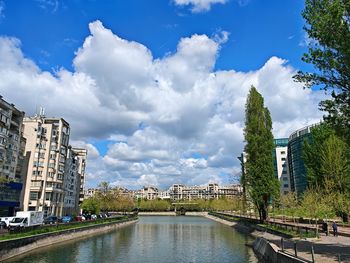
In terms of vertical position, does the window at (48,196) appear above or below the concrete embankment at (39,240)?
above

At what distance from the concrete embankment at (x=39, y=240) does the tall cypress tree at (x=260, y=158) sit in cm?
3164

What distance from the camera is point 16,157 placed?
3007 inches

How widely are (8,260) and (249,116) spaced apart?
158 ft

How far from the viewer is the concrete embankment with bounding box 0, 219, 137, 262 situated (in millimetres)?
32175

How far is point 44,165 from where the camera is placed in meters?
87.8

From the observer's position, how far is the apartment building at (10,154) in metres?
69.6

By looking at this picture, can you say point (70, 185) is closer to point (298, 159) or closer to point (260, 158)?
point (260, 158)

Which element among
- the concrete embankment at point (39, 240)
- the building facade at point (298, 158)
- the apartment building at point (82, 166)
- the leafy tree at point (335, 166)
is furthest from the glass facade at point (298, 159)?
the concrete embankment at point (39, 240)

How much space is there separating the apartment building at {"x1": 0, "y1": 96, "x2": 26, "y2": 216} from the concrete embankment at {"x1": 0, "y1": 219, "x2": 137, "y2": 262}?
21.6 m

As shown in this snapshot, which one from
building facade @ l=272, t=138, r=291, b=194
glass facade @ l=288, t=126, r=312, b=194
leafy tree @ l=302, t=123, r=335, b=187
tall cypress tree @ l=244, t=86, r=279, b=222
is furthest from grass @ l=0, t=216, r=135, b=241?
building facade @ l=272, t=138, r=291, b=194

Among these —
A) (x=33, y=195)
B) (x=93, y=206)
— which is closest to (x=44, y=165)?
(x=33, y=195)

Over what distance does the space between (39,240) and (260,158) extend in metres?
38.8

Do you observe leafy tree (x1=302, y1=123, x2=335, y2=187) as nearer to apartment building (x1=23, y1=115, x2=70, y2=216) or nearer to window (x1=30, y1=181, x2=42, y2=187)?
apartment building (x1=23, y1=115, x2=70, y2=216)

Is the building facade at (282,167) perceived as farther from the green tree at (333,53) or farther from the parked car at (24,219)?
the green tree at (333,53)
